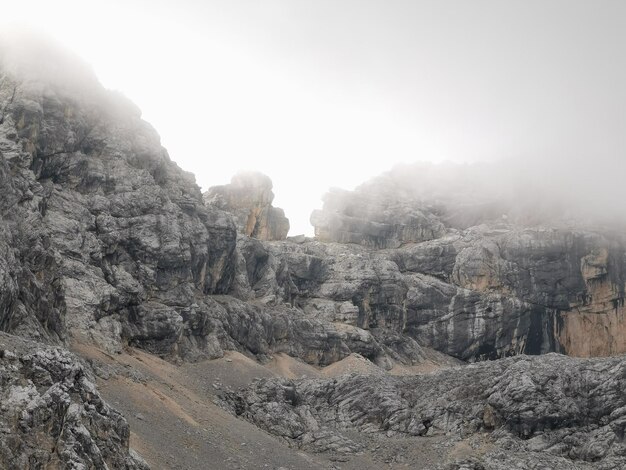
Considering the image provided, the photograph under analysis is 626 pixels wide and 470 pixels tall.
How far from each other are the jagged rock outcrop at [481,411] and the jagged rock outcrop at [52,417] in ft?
103

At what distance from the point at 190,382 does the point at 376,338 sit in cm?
5696

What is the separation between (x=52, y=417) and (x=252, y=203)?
11604 cm

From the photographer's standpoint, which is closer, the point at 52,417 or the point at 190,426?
the point at 52,417

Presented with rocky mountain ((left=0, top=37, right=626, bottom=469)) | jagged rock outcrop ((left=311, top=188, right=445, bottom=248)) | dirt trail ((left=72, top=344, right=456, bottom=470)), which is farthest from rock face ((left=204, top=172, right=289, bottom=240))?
dirt trail ((left=72, top=344, right=456, bottom=470))

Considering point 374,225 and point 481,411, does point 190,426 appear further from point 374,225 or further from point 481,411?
point 374,225

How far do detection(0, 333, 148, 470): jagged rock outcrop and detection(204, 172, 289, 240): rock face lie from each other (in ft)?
350

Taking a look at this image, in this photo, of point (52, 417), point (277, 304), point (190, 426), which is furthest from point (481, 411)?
point (277, 304)

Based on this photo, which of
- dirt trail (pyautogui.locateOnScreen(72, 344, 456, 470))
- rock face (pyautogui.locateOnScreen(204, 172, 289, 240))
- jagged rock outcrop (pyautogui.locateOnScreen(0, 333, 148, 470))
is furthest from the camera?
rock face (pyautogui.locateOnScreen(204, 172, 289, 240))

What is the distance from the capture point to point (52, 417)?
21.3 metres

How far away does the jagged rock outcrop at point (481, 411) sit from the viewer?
47.5 m

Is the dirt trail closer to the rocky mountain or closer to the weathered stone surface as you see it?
the rocky mountain

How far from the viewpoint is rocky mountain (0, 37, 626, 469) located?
4275 centimetres

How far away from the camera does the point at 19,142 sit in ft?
209

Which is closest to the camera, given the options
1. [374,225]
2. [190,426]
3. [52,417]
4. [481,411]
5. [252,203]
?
[52,417]
